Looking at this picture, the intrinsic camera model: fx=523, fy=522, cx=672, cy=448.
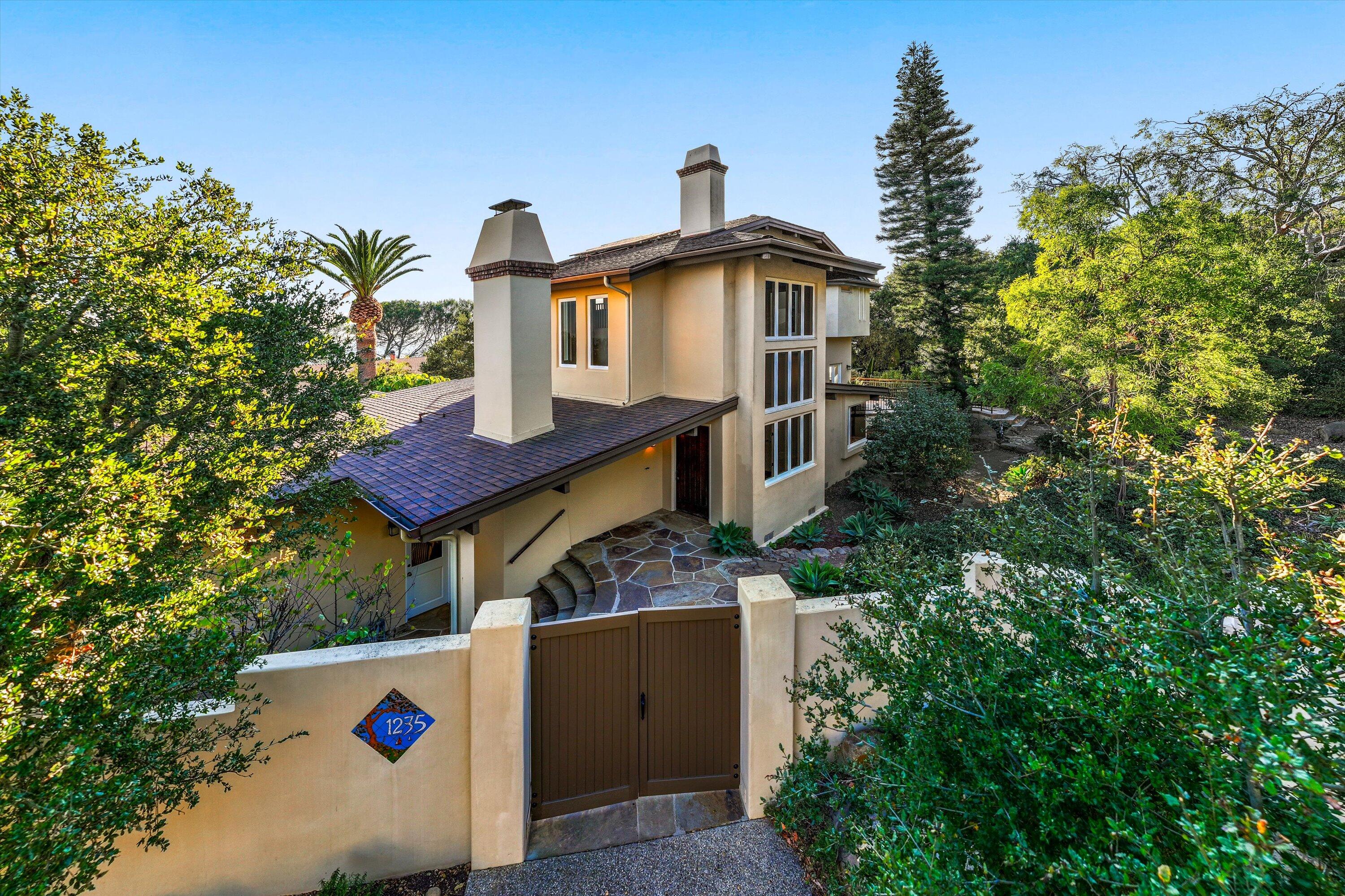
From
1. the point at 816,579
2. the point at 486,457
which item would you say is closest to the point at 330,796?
the point at 486,457

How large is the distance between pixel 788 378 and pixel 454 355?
2479cm

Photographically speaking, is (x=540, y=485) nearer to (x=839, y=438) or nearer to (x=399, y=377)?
(x=839, y=438)

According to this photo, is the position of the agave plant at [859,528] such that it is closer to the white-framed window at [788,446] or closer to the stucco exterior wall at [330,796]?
the white-framed window at [788,446]

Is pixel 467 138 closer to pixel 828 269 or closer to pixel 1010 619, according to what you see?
pixel 828 269

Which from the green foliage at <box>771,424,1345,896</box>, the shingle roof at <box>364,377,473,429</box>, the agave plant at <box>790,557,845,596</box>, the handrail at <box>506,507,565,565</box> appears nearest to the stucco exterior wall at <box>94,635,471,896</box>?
the green foliage at <box>771,424,1345,896</box>

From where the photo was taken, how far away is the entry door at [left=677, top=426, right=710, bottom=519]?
12992 millimetres

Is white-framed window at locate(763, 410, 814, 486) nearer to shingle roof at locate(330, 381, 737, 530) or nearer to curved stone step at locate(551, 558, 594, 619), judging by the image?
shingle roof at locate(330, 381, 737, 530)

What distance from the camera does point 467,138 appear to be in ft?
44.8

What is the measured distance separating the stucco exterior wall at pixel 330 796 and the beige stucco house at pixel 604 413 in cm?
258

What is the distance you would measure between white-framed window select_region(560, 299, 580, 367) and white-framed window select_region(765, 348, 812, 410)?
492 centimetres

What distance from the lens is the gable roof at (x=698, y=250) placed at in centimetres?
1130

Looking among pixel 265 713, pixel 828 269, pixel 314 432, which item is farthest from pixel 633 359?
pixel 265 713

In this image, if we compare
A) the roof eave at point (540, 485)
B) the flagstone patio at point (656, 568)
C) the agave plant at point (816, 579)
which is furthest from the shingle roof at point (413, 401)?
the agave plant at point (816, 579)

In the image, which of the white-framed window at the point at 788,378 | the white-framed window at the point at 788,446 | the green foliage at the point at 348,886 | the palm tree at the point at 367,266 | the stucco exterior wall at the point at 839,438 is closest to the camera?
the green foliage at the point at 348,886
